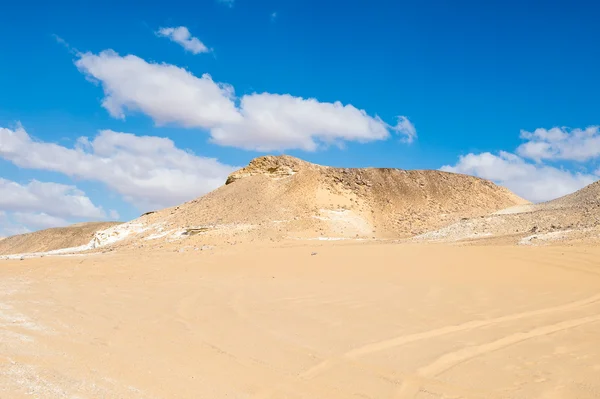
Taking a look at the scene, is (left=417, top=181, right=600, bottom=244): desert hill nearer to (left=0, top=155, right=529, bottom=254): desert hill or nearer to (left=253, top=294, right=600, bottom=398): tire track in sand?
(left=253, top=294, right=600, bottom=398): tire track in sand

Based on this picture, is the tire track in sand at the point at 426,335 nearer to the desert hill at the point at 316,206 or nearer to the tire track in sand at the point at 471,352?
the tire track in sand at the point at 471,352

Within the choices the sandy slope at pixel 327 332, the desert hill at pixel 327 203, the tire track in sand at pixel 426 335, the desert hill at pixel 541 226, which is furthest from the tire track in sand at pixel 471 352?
the desert hill at pixel 327 203

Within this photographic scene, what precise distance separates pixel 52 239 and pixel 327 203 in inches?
1867

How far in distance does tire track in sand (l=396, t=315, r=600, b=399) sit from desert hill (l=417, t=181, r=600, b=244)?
259 inches

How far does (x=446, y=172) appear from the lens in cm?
4925

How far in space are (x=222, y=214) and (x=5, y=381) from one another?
115ft

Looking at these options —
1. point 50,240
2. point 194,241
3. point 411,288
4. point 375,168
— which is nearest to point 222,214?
point 194,241

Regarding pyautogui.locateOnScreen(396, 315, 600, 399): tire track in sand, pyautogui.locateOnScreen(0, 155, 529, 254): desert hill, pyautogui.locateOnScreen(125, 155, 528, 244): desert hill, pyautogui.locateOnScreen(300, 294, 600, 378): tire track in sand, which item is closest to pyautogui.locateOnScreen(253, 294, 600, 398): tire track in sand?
pyautogui.locateOnScreen(300, 294, 600, 378): tire track in sand

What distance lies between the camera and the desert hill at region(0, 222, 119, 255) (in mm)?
66250

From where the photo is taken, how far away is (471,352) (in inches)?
210

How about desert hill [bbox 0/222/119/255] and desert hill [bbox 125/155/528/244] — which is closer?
desert hill [bbox 125/155/528/244]

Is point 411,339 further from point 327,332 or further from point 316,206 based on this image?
point 316,206

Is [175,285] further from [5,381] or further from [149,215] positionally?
[149,215]

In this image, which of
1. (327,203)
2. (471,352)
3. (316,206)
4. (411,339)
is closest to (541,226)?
(411,339)
